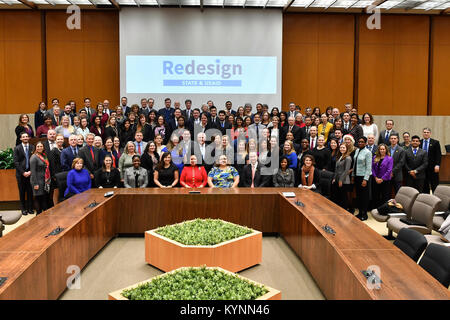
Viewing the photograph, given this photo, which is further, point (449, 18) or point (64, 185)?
point (449, 18)

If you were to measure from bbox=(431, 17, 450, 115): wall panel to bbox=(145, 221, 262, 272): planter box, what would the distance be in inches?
410

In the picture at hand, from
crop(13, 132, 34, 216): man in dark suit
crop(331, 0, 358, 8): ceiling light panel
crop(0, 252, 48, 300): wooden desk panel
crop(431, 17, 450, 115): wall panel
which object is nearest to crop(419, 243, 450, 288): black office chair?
crop(0, 252, 48, 300): wooden desk panel

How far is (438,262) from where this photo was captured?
10.9 ft

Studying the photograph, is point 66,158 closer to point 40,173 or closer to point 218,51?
point 40,173

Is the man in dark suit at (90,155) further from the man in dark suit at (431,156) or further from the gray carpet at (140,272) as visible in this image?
the man in dark suit at (431,156)

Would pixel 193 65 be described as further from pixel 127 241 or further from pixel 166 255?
pixel 166 255

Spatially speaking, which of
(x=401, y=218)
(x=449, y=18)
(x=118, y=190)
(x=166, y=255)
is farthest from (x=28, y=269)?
(x=449, y=18)

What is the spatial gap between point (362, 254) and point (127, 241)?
3701 millimetres

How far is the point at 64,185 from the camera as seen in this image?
667 cm

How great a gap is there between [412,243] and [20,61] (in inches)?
473

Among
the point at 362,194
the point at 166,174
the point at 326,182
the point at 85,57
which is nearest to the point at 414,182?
the point at 362,194

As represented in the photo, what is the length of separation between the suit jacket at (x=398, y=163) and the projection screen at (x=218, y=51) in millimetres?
4561

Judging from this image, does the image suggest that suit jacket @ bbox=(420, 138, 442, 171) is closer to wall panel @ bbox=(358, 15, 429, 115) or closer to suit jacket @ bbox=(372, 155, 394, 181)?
suit jacket @ bbox=(372, 155, 394, 181)

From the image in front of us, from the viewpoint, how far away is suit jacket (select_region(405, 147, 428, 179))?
A: 776cm
